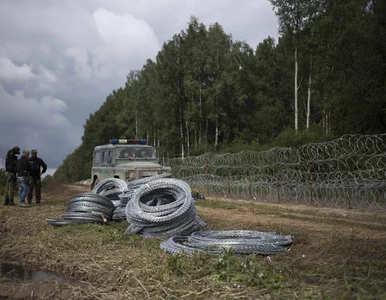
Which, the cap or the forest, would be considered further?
the forest

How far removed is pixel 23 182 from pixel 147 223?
6.63 meters

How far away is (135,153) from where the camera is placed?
1595cm

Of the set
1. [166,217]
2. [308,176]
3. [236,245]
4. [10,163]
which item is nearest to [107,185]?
[10,163]

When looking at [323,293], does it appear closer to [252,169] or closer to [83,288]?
[83,288]

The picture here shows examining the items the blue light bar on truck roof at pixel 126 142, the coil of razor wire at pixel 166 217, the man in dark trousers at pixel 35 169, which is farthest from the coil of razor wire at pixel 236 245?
the blue light bar on truck roof at pixel 126 142

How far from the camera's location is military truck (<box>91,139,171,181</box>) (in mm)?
14617

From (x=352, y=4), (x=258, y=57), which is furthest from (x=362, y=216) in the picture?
(x=258, y=57)

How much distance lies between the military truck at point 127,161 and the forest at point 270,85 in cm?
866

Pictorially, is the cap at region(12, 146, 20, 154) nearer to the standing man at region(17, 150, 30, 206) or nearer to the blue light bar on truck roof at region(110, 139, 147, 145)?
the standing man at region(17, 150, 30, 206)

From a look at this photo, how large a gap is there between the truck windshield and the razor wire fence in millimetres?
2735

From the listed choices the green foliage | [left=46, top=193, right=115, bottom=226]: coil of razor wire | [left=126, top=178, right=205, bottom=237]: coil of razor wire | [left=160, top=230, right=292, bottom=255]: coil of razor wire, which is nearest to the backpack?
the green foliage

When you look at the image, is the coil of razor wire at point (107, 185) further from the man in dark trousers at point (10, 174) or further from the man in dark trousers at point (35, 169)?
the man in dark trousers at point (10, 174)

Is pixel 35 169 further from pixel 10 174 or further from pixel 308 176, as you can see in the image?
pixel 308 176

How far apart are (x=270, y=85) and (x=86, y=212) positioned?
3604cm
